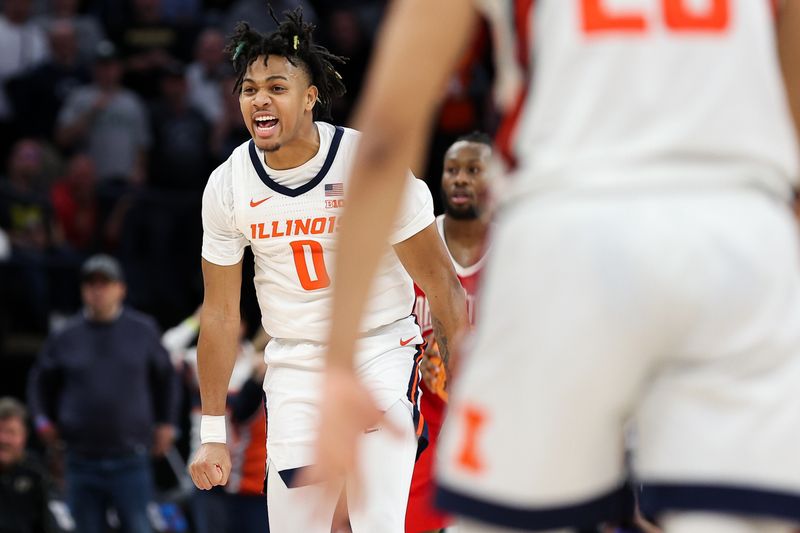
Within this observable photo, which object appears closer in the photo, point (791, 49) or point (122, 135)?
point (791, 49)

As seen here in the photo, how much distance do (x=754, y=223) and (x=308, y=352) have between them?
9.88 ft

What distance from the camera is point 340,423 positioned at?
2061 mm

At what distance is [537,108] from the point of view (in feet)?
7.30

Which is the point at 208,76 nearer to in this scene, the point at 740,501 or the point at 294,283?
the point at 294,283

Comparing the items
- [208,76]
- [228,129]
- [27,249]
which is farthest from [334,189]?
[208,76]

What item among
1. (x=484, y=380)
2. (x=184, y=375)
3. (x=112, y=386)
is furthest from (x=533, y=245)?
(x=184, y=375)

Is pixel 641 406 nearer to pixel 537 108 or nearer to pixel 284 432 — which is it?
pixel 537 108

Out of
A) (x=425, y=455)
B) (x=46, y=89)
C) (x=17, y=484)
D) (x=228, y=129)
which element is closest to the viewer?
(x=425, y=455)

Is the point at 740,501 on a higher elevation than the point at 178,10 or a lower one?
lower

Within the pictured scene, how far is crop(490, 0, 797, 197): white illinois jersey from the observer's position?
7.08ft

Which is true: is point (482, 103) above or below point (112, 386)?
above

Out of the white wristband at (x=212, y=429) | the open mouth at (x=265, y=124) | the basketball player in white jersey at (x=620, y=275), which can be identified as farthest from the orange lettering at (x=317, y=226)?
the basketball player in white jersey at (x=620, y=275)

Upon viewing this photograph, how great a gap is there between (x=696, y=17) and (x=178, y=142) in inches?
414

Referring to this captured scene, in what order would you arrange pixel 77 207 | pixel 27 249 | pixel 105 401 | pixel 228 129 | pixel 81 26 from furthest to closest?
pixel 81 26
pixel 228 129
pixel 77 207
pixel 27 249
pixel 105 401
